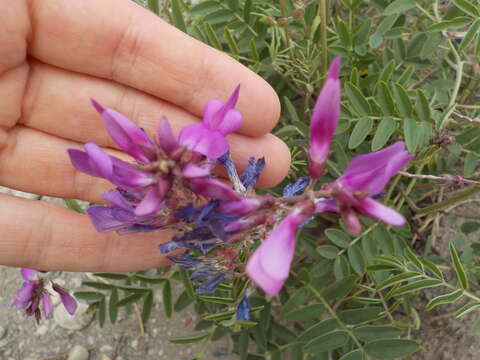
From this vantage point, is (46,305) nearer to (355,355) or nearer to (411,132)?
(355,355)

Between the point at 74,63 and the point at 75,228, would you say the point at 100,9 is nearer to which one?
the point at 74,63

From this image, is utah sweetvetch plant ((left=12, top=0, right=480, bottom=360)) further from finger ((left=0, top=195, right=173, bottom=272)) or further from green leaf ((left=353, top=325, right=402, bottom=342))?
finger ((left=0, top=195, right=173, bottom=272))

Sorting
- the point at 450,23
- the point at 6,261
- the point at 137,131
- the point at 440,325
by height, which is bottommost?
the point at 440,325

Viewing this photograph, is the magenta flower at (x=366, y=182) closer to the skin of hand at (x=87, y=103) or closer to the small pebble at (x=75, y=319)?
the skin of hand at (x=87, y=103)

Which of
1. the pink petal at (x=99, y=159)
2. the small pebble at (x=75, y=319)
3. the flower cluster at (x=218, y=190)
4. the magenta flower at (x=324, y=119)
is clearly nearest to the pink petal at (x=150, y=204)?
the flower cluster at (x=218, y=190)

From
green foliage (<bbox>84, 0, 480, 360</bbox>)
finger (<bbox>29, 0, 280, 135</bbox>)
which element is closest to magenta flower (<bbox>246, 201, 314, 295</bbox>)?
green foliage (<bbox>84, 0, 480, 360</bbox>)

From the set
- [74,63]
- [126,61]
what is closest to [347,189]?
[126,61]
